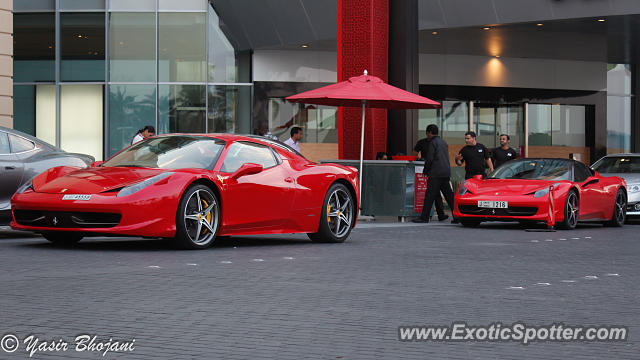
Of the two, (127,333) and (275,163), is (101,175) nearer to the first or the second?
(275,163)

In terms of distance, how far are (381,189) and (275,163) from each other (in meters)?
6.42

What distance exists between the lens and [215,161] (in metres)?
10.5

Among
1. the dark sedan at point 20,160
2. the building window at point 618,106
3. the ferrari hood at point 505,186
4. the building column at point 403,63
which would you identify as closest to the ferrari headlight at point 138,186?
the dark sedan at point 20,160

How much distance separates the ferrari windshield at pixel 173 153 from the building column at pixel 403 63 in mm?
10939

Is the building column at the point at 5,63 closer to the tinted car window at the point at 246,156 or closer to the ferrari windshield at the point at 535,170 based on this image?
the tinted car window at the point at 246,156

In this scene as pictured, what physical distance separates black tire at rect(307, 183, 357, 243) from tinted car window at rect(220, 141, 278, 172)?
94 centimetres

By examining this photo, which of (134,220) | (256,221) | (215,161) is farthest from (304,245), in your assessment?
(134,220)

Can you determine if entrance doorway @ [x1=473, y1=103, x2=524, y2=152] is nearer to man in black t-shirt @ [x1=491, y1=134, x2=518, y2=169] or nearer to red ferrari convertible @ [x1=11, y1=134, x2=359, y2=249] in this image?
man in black t-shirt @ [x1=491, y1=134, x2=518, y2=169]

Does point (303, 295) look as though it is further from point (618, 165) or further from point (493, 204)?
point (618, 165)

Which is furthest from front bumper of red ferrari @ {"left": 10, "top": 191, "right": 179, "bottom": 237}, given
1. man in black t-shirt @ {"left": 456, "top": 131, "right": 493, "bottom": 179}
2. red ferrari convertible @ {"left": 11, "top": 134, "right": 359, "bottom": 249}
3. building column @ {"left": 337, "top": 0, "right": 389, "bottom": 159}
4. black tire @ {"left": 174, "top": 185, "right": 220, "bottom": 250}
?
building column @ {"left": 337, "top": 0, "right": 389, "bottom": 159}

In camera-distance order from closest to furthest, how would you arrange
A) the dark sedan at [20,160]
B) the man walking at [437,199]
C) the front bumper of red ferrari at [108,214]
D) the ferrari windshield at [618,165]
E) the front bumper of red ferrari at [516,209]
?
1. the front bumper of red ferrari at [108,214]
2. the dark sedan at [20,160]
3. the front bumper of red ferrari at [516,209]
4. the man walking at [437,199]
5. the ferrari windshield at [618,165]

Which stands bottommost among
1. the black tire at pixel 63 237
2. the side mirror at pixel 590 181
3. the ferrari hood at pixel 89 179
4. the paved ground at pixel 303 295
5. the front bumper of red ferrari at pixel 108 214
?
the paved ground at pixel 303 295

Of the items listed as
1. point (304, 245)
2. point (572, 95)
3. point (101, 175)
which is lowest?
point (304, 245)

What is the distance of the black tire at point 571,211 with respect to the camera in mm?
15547
